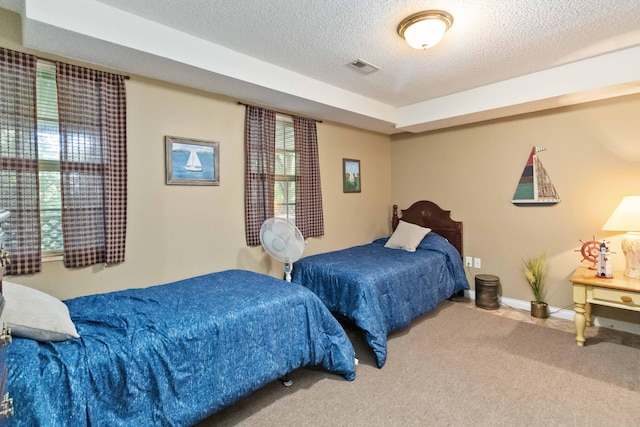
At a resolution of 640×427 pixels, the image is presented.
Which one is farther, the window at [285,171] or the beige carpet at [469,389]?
the window at [285,171]

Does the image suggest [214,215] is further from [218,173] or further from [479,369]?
[479,369]

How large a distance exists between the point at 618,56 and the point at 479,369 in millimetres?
2646

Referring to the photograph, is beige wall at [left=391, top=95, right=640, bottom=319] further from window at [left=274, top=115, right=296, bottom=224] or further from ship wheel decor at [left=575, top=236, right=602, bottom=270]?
window at [left=274, top=115, right=296, bottom=224]

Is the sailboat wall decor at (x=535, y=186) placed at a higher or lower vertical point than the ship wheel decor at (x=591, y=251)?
higher

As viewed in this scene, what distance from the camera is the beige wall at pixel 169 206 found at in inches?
91.0

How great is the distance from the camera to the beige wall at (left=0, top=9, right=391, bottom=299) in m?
2.31

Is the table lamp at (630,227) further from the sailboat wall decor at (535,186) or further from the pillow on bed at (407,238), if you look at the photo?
the pillow on bed at (407,238)

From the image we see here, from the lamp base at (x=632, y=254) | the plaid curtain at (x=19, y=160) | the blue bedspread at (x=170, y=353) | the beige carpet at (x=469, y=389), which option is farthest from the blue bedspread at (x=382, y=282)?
the plaid curtain at (x=19, y=160)

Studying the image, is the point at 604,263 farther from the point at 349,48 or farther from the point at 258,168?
the point at 258,168

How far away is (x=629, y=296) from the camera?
7.98 feet

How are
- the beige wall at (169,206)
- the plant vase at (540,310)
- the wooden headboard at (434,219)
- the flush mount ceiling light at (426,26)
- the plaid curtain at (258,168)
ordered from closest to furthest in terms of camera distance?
the flush mount ceiling light at (426,26), the beige wall at (169,206), the plaid curtain at (258,168), the plant vase at (540,310), the wooden headboard at (434,219)

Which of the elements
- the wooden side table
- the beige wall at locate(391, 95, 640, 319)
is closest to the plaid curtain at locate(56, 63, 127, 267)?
the beige wall at locate(391, 95, 640, 319)

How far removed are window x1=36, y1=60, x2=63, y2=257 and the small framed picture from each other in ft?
9.19

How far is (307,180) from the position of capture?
362 centimetres
